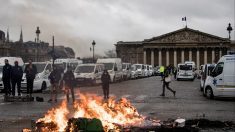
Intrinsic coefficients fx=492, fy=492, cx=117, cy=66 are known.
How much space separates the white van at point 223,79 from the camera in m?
23.5

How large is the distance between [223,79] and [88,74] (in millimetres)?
14869

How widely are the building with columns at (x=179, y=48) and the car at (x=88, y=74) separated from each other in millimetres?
90593

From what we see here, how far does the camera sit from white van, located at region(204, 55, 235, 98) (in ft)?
76.9

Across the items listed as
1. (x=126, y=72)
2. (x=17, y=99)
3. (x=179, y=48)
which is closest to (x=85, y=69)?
(x=126, y=72)

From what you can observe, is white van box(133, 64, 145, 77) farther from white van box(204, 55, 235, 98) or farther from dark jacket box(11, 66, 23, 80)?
dark jacket box(11, 66, 23, 80)

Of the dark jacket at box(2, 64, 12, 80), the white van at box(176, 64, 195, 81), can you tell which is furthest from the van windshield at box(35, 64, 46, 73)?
the white van at box(176, 64, 195, 81)

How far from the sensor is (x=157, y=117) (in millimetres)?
14953

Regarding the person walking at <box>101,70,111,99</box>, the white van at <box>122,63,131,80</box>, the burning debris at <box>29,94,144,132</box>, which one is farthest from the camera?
the white van at <box>122,63,131,80</box>

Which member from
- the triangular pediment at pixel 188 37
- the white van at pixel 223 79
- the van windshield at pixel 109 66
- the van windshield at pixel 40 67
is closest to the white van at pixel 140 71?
the van windshield at pixel 109 66

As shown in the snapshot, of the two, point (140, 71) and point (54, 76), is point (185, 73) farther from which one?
point (54, 76)

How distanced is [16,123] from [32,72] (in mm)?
9288

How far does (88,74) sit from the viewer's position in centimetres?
3669

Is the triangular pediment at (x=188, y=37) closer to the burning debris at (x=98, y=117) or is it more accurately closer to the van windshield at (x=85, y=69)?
the van windshield at (x=85, y=69)

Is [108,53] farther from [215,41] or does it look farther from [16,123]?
[16,123]
